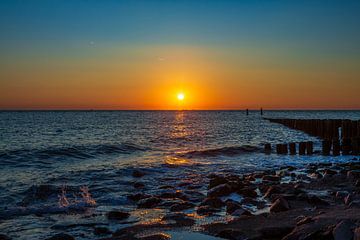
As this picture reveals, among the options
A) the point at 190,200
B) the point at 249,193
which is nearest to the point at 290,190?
the point at 249,193

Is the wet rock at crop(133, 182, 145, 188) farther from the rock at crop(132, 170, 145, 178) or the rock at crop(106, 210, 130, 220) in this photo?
the rock at crop(106, 210, 130, 220)

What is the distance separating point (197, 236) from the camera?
6480mm

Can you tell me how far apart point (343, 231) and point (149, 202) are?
17.6 ft

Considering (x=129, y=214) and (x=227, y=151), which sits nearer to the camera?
(x=129, y=214)

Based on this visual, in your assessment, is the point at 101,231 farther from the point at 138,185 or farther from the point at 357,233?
the point at 138,185

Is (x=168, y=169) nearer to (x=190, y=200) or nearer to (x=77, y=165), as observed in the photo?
(x=77, y=165)

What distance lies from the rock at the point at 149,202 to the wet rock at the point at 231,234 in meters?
3.14

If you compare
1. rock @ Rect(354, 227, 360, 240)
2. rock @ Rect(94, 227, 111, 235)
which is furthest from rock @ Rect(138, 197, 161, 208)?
rock @ Rect(354, 227, 360, 240)

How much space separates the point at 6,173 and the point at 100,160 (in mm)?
5792

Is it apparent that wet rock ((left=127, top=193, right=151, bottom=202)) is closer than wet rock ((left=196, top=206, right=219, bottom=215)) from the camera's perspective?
No

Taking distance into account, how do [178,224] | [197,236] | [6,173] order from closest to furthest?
[197,236] < [178,224] < [6,173]

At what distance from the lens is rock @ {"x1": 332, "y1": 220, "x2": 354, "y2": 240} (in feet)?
16.0

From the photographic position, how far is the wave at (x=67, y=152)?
20.4m

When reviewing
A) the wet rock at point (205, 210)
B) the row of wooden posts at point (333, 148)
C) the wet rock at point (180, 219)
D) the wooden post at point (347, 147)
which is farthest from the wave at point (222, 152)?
the wet rock at point (180, 219)
